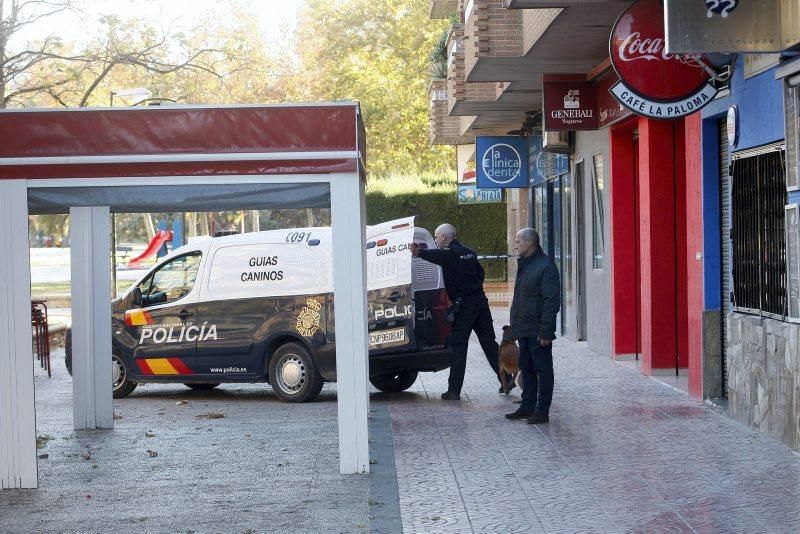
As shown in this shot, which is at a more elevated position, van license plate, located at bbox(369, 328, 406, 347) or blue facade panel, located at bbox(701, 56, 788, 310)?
blue facade panel, located at bbox(701, 56, 788, 310)

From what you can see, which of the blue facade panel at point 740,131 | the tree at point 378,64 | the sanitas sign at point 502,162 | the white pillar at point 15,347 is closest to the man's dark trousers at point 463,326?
the blue facade panel at point 740,131

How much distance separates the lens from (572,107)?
17578 millimetres

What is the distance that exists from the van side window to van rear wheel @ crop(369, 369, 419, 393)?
7.85 ft

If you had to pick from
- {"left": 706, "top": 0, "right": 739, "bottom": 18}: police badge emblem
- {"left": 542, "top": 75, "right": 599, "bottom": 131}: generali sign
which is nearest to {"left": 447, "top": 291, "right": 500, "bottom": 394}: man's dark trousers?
{"left": 706, "top": 0, "right": 739, "bottom": 18}: police badge emblem

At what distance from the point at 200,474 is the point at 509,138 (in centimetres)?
1782

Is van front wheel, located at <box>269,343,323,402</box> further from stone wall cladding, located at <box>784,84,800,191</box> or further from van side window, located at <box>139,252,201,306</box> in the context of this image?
stone wall cladding, located at <box>784,84,800,191</box>

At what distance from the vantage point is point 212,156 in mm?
9000

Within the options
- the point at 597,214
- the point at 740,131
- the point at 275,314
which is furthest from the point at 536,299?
the point at 597,214

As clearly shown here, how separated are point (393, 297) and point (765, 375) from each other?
4326mm

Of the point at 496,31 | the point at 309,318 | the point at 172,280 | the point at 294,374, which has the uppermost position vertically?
the point at 496,31

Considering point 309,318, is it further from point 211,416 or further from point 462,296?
point 462,296

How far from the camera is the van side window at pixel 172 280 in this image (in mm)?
14156

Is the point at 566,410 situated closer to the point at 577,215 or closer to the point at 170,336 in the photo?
the point at 170,336

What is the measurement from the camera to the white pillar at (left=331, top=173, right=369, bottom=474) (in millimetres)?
8977
